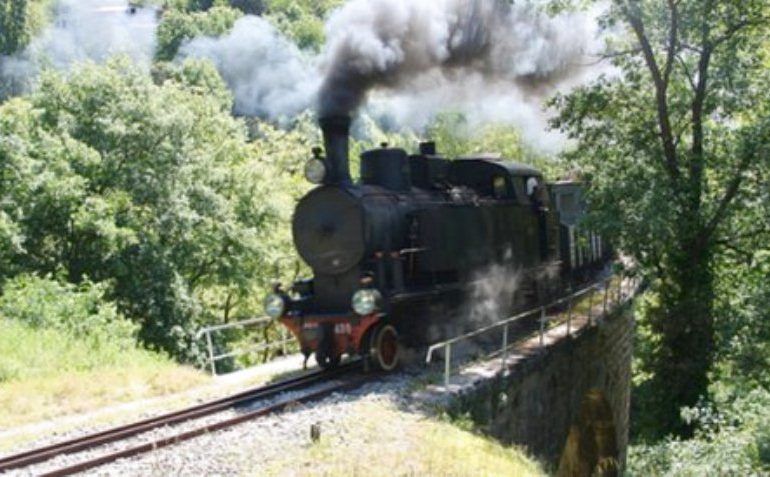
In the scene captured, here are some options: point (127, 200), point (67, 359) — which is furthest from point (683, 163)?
point (127, 200)

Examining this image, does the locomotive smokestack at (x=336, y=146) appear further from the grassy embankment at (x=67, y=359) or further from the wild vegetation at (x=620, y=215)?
the wild vegetation at (x=620, y=215)

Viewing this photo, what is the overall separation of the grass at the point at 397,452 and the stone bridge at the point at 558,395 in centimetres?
93

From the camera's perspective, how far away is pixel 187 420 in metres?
9.15

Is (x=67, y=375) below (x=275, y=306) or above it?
below

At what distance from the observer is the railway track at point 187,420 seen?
762 centimetres

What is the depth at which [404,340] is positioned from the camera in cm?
1198

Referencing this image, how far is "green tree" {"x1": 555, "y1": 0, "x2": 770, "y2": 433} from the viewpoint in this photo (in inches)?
495

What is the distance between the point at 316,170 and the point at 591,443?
24.7 ft

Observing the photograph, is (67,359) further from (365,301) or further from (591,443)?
(591,443)

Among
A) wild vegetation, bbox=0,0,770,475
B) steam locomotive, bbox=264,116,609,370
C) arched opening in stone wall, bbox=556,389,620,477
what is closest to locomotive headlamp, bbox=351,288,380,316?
steam locomotive, bbox=264,116,609,370

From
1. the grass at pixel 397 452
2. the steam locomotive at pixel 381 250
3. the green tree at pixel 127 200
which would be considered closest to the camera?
the grass at pixel 397 452

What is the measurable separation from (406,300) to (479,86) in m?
5.93

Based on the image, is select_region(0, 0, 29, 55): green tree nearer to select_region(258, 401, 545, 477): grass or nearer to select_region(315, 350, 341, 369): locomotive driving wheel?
select_region(315, 350, 341, 369): locomotive driving wheel

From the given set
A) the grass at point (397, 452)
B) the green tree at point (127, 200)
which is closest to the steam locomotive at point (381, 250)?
the grass at point (397, 452)
